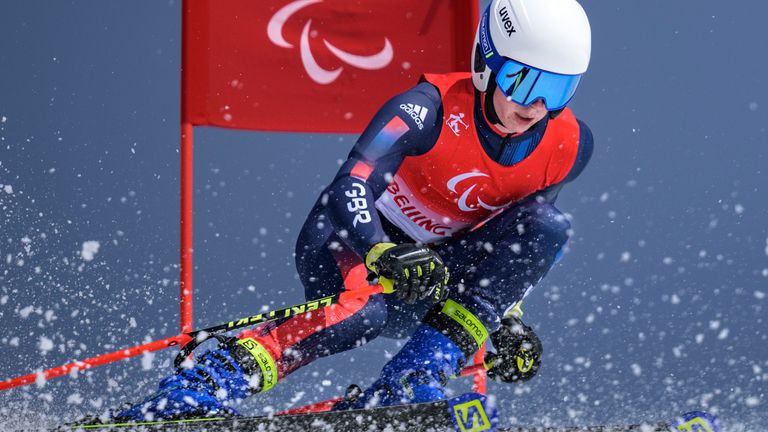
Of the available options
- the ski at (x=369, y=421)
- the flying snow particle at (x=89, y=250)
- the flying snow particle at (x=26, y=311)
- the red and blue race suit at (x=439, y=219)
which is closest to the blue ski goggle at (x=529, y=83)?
the red and blue race suit at (x=439, y=219)

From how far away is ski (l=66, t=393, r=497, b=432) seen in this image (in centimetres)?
221

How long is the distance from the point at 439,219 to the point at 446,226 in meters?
0.04

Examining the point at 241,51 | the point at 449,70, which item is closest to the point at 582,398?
the point at 449,70

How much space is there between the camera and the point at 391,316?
118 inches

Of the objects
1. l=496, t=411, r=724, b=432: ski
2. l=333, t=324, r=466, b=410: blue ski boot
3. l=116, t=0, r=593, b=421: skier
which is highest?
l=116, t=0, r=593, b=421: skier

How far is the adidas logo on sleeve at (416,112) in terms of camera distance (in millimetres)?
2682

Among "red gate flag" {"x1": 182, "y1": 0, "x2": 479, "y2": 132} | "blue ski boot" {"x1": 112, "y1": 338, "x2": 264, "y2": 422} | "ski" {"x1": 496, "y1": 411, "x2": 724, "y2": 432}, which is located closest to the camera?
"ski" {"x1": 496, "y1": 411, "x2": 724, "y2": 432}

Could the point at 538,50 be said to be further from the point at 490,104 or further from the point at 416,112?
the point at 416,112

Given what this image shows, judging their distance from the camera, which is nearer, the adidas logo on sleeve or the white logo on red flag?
the adidas logo on sleeve

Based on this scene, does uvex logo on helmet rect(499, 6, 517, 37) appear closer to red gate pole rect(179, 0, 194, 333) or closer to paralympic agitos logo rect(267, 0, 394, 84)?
paralympic agitos logo rect(267, 0, 394, 84)

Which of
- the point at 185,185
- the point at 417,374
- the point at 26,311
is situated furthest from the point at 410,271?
the point at 26,311

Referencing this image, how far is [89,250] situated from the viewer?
170 inches

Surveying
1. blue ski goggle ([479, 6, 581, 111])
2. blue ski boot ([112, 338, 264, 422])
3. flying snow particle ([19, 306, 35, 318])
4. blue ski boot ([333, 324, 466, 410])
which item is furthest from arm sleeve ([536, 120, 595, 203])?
flying snow particle ([19, 306, 35, 318])

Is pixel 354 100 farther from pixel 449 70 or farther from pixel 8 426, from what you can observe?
pixel 8 426
